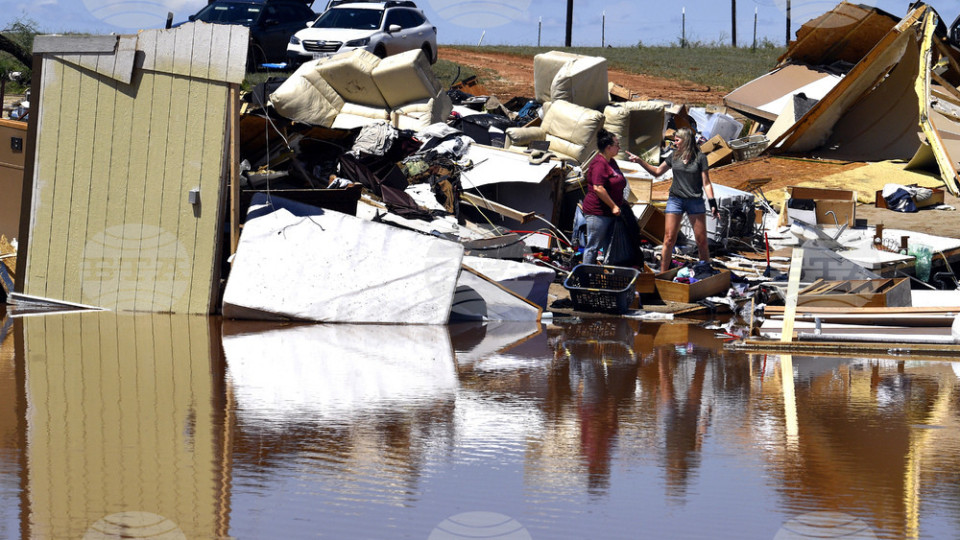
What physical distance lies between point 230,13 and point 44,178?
46.5ft

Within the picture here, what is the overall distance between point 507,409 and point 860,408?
6.85 feet

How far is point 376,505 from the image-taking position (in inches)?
173

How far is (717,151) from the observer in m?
17.0

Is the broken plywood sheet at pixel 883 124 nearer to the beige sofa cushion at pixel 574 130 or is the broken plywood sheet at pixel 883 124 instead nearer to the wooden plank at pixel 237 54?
the beige sofa cushion at pixel 574 130

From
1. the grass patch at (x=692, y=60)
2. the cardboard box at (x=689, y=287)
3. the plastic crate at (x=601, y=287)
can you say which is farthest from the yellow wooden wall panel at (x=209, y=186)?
the grass patch at (x=692, y=60)

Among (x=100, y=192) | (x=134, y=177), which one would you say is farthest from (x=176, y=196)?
(x=100, y=192)

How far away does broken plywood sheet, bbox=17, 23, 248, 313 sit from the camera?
9406mm

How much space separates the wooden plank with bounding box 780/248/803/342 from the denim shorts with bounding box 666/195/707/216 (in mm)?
1208

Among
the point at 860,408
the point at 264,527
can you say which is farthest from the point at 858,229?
the point at 264,527

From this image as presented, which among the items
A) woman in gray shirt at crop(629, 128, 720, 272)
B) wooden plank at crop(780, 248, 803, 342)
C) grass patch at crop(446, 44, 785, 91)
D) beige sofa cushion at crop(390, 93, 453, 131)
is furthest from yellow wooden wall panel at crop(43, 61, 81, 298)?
grass patch at crop(446, 44, 785, 91)

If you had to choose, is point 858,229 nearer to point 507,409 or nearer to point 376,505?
point 507,409

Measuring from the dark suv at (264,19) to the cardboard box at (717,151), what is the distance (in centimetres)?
993

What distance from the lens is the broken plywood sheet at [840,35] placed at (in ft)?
59.5

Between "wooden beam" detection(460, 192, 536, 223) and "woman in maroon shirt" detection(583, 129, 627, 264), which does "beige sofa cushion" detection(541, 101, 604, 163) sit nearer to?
"wooden beam" detection(460, 192, 536, 223)
